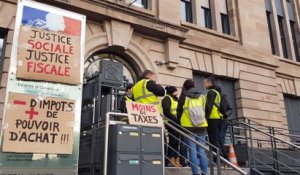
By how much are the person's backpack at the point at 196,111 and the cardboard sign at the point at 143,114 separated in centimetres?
84

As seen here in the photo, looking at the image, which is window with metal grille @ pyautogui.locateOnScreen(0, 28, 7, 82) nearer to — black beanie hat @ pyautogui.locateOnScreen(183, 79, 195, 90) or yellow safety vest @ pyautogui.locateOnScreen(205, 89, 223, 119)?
black beanie hat @ pyautogui.locateOnScreen(183, 79, 195, 90)

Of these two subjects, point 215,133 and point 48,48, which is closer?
point 48,48

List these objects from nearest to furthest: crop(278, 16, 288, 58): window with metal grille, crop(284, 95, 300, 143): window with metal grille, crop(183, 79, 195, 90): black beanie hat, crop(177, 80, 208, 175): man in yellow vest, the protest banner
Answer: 1. the protest banner
2. crop(177, 80, 208, 175): man in yellow vest
3. crop(183, 79, 195, 90): black beanie hat
4. crop(284, 95, 300, 143): window with metal grille
5. crop(278, 16, 288, 58): window with metal grille

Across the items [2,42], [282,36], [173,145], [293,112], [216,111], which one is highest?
[282,36]

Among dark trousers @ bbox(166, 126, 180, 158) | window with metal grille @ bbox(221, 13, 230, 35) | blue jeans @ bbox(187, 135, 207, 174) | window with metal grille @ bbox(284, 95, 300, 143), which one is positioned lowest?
blue jeans @ bbox(187, 135, 207, 174)

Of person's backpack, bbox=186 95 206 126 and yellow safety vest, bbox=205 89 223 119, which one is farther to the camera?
yellow safety vest, bbox=205 89 223 119

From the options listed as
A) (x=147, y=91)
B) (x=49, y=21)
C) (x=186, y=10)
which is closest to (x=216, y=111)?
(x=147, y=91)

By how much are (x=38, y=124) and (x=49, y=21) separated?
4.92 feet

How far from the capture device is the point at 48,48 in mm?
4941

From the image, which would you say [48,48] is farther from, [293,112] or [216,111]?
[293,112]

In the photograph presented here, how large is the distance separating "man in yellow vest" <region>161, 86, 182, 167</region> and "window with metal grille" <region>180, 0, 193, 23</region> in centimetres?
697

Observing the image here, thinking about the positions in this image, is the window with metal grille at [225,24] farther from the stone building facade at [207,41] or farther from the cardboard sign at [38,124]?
the cardboard sign at [38,124]

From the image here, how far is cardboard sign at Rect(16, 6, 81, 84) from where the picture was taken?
4.68 meters

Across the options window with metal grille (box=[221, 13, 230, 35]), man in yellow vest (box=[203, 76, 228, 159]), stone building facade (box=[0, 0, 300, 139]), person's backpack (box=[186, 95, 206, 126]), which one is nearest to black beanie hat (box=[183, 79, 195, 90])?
person's backpack (box=[186, 95, 206, 126])
